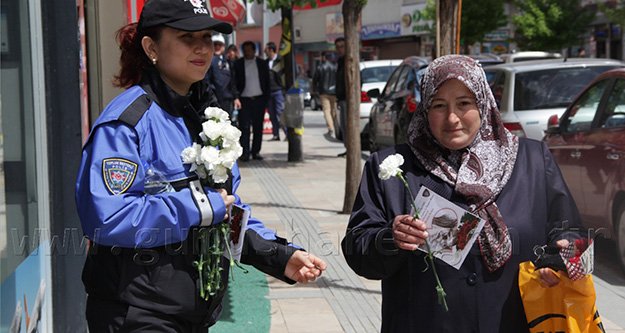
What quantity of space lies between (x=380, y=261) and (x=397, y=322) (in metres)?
0.23

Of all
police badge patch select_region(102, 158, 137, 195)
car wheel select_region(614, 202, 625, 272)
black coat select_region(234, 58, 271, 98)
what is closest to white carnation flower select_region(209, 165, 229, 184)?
police badge patch select_region(102, 158, 137, 195)

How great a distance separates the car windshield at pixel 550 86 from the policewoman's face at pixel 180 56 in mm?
8189

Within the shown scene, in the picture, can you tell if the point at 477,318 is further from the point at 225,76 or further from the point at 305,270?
the point at 225,76

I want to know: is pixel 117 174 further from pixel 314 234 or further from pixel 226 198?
pixel 314 234

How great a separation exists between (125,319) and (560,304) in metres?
1.34

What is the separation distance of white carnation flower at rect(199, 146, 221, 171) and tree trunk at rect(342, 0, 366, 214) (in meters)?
7.49

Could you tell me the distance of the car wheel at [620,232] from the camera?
776 centimetres

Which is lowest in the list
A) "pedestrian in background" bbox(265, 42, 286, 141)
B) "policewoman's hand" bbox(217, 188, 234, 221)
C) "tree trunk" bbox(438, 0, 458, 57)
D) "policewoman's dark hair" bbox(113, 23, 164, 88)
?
"pedestrian in background" bbox(265, 42, 286, 141)

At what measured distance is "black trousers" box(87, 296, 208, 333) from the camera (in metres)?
3.03

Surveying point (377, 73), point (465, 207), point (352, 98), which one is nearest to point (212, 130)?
point (465, 207)

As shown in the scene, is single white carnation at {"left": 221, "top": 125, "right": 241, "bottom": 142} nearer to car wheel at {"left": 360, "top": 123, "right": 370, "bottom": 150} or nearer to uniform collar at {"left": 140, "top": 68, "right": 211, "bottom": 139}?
uniform collar at {"left": 140, "top": 68, "right": 211, "bottom": 139}

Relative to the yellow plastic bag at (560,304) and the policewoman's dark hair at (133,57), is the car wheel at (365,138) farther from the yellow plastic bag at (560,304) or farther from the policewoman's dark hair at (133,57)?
the yellow plastic bag at (560,304)

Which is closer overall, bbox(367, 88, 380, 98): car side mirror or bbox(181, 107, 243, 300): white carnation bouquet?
bbox(181, 107, 243, 300): white carnation bouquet

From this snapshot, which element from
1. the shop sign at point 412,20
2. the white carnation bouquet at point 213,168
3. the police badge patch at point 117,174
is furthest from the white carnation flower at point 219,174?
the shop sign at point 412,20
